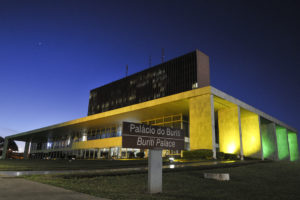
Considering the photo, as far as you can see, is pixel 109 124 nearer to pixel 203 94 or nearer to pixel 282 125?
pixel 203 94

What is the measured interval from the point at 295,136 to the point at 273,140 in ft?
71.9

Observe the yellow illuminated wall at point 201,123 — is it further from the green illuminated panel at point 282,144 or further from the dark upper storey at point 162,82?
the green illuminated panel at point 282,144

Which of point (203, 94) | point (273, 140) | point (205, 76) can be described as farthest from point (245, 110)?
point (205, 76)

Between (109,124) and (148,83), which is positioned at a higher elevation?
(148,83)

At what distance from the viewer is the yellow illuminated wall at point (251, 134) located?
115ft

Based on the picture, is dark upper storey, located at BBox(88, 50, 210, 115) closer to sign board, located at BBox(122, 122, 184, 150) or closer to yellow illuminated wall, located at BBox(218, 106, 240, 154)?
yellow illuminated wall, located at BBox(218, 106, 240, 154)

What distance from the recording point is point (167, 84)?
5872 centimetres

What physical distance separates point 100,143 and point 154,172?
4271cm

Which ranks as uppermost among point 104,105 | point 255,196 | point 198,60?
point 198,60

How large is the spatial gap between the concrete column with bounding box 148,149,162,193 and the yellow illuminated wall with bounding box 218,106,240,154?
82.8 feet

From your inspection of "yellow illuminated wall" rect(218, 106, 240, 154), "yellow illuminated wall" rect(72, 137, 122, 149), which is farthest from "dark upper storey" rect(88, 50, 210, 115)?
"yellow illuminated wall" rect(218, 106, 240, 154)

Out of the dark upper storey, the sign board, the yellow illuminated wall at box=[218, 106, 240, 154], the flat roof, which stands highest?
the dark upper storey

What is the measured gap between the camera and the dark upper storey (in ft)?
180

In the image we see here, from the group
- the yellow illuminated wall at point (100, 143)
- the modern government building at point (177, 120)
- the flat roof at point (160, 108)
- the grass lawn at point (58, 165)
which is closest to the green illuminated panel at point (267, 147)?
the modern government building at point (177, 120)
